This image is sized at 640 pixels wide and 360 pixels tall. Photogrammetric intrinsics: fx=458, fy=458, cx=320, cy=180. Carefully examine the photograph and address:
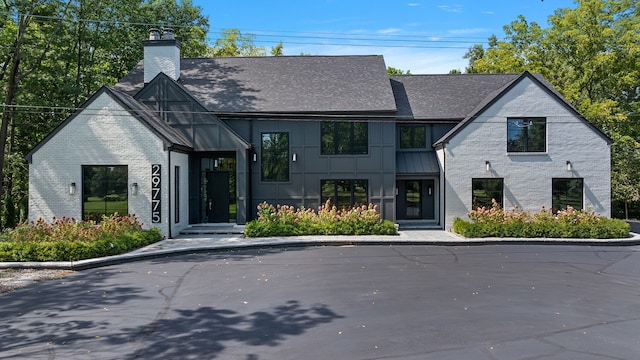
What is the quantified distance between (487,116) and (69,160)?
17.7 meters

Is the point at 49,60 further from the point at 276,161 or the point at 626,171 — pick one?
the point at 626,171

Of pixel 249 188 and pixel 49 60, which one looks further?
pixel 49 60

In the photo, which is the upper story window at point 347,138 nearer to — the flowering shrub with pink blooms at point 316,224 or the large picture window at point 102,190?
the flowering shrub with pink blooms at point 316,224

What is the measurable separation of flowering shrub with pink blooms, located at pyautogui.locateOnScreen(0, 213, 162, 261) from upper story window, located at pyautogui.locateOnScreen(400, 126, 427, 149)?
12032 mm

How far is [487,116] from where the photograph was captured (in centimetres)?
2045

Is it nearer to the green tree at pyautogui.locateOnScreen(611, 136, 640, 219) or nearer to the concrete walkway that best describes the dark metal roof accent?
the concrete walkway

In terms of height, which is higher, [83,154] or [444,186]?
[83,154]

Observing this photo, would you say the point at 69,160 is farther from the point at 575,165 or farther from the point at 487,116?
the point at 575,165

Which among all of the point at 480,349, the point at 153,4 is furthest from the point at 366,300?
the point at 153,4

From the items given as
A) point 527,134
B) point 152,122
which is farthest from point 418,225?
point 152,122

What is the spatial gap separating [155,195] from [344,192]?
27.0ft

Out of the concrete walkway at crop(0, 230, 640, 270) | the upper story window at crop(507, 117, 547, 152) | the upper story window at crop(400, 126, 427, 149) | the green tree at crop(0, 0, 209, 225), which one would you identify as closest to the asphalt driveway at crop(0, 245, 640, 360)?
the concrete walkway at crop(0, 230, 640, 270)

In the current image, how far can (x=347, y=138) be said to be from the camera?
2108 centimetres

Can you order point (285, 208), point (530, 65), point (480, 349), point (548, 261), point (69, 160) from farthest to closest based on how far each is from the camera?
point (530, 65) → point (285, 208) → point (69, 160) → point (548, 261) → point (480, 349)
